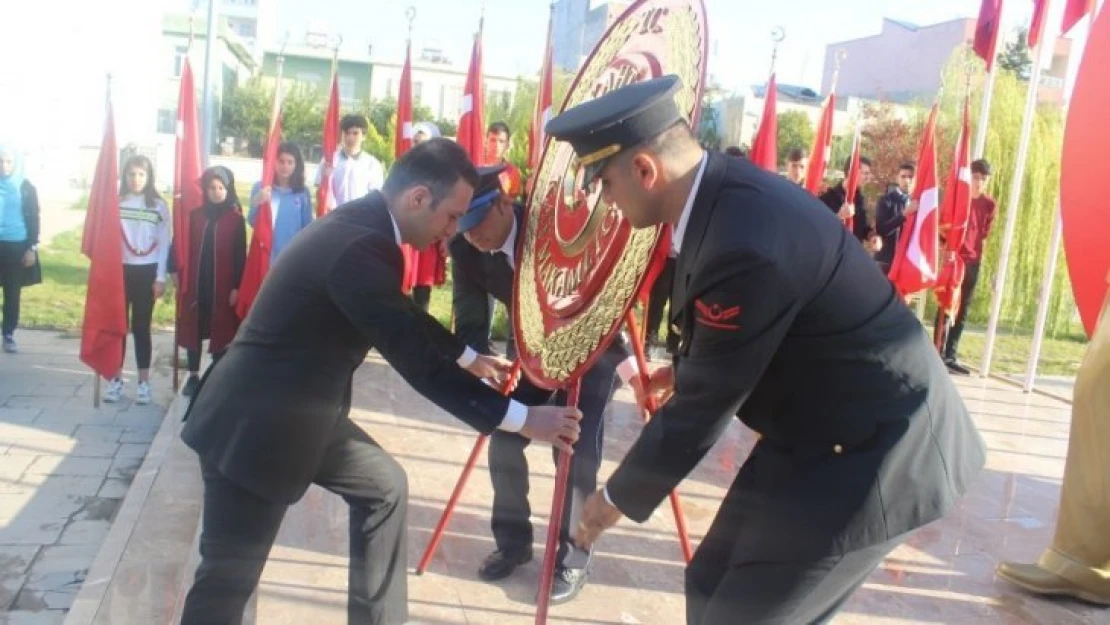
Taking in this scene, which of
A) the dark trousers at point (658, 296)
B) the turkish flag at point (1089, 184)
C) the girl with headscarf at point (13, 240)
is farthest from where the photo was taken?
the girl with headscarf at point (13, 240)

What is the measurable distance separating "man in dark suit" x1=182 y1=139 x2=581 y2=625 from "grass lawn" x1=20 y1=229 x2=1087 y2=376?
620cm

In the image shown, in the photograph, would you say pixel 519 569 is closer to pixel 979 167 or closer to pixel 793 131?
pixel 979 167

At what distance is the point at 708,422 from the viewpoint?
181cm

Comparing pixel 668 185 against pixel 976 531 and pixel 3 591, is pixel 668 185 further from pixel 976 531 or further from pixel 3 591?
pixel 976 531

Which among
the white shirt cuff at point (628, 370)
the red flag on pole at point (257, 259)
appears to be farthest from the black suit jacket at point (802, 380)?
the red flag on pole at point (257, 259)

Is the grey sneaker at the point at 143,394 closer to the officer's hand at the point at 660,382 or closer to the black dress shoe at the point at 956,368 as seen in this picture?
the officer's hand at the point at 660,382

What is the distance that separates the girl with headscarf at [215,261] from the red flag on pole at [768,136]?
3978 mm

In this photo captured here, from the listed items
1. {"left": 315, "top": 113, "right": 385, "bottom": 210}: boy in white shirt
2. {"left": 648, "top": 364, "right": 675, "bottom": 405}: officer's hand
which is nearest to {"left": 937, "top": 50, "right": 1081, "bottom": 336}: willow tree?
{"left": 315, "top": 113, "right": 385, "bottom": 210}: boy in white shirt

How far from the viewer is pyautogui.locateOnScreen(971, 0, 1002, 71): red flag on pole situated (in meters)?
8.00

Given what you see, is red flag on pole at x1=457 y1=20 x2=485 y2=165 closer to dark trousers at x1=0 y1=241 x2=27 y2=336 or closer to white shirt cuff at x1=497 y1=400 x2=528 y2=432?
dark trousers at x1=0 y1=241 x2=27 y2=336

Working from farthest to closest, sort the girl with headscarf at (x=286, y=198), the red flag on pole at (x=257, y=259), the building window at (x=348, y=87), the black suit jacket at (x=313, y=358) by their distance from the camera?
the building window at (x=348, y=87) < the girl with headscarf at (x=286, y=198) < the red flag on pole at (x=257, y=259) < the black suit jacket at (x=313, y=358)

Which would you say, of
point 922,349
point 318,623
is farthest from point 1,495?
point 922,349

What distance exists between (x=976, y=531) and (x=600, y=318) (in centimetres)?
304

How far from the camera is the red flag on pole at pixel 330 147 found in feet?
24.1
